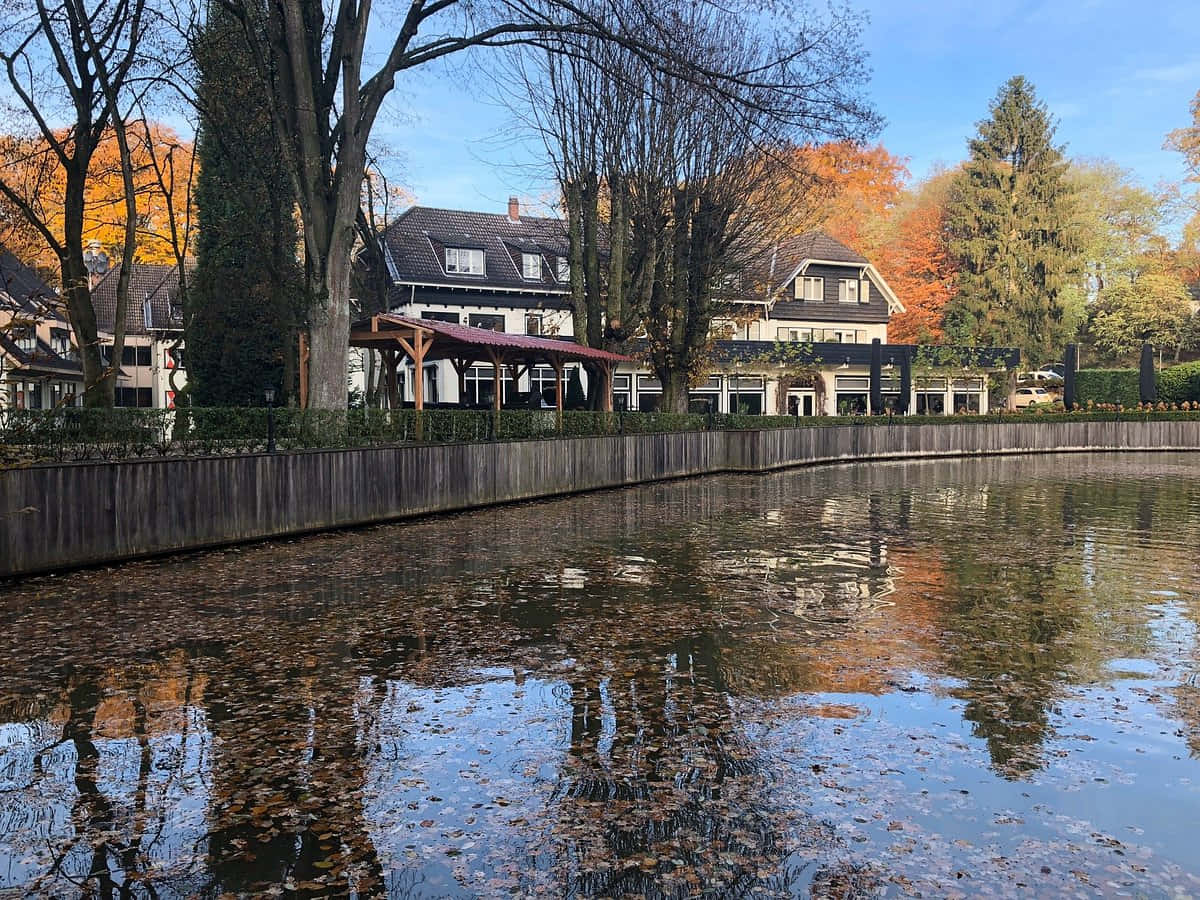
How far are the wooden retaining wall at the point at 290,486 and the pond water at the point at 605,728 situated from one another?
0.70 metres

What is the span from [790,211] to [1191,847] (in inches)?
1159

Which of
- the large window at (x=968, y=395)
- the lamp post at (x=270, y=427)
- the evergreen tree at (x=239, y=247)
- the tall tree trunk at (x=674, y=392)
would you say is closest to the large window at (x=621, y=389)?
the tall tree trunk at (x=674, y=392)

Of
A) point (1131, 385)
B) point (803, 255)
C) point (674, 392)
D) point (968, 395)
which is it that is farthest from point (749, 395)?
point (1131, 385)

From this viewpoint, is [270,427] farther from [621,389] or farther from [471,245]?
[471,245]

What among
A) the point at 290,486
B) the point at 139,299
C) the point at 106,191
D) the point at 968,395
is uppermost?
the point at 106,191

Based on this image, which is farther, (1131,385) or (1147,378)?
(1131,385)

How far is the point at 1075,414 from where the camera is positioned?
140 ft

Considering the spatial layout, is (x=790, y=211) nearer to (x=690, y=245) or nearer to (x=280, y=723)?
(x=690, y=245)

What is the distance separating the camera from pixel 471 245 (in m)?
44.8

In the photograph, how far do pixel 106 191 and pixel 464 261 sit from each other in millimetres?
14796

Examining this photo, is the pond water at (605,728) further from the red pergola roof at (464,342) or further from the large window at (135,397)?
the large window at (135,397)

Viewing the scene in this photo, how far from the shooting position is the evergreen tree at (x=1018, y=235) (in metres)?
59.7

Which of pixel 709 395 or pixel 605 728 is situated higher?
pixel 709 395

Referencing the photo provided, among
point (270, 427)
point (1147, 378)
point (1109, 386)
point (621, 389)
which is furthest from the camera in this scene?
point (1109, 386)
